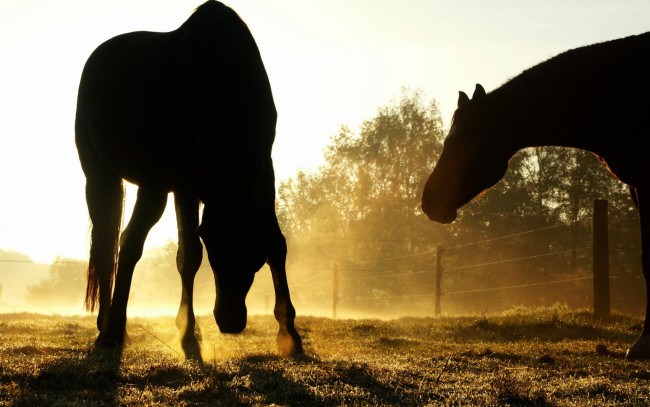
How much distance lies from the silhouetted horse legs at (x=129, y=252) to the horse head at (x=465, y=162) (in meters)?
2.94

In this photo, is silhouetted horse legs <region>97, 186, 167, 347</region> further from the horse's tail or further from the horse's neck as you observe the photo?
the horse's neck

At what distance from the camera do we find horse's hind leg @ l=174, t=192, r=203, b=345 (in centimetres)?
611

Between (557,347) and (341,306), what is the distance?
39452 millimetres

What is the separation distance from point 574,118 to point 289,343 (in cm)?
344

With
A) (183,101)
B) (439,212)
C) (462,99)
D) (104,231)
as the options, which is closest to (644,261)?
(439,212)

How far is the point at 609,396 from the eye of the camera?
3.56 meters

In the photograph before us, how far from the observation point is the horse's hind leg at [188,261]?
20.1ft

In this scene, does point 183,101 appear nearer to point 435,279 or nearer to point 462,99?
point 462,99

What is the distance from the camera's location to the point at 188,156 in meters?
4.88

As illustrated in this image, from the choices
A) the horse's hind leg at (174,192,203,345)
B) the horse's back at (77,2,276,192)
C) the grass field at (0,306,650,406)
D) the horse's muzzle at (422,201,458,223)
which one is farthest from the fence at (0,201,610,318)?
the horse's back at (77,2,276,192)

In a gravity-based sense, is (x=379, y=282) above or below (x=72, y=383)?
above

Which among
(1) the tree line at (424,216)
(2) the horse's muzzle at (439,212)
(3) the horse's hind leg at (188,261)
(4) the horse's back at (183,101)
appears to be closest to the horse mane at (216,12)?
(4) the horse's back at (183,101)

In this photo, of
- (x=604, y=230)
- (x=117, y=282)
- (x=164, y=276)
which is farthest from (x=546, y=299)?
(x=164, y=276)

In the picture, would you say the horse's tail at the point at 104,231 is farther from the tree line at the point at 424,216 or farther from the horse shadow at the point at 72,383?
the tree line at the point at 424,216
